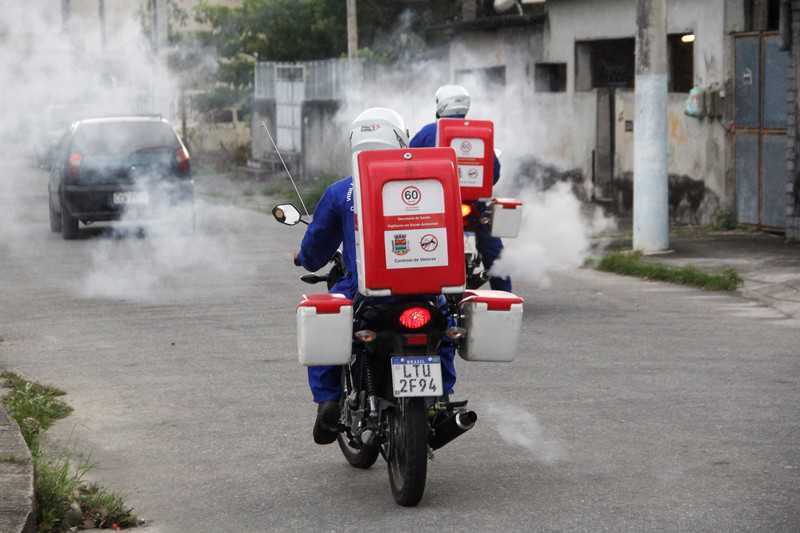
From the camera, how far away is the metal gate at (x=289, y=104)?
32094mm

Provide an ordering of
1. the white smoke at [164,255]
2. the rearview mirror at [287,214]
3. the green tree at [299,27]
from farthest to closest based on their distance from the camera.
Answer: the green tree at [299,27] < the white smoke at [164,255] < the rearview mirror at [287,214]

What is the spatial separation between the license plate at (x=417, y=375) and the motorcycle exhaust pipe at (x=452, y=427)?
10.4 inches

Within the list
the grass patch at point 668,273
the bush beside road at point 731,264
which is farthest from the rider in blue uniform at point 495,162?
the grass patch at point 668,273

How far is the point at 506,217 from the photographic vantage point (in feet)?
38.2

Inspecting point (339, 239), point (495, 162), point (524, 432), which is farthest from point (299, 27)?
point (339, 239)

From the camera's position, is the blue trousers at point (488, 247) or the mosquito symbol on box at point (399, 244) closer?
the mosquito symbol on box at point (399, 244)

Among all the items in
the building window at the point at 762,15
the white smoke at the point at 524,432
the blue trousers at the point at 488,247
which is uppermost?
the building window at the point at 762,15

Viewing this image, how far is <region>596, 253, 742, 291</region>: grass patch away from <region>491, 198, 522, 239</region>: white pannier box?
2.93 meters

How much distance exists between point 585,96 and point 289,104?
1149cm

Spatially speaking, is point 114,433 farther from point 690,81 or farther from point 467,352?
point 690,81

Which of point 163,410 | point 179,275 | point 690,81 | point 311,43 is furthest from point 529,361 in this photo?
point 311,43

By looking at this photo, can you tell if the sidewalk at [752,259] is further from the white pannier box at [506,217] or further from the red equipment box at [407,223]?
the red equipment box at [407,223]

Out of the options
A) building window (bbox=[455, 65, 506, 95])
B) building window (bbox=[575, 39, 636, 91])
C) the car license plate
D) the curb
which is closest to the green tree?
building window (bbox=[455, 65, 506, 95])

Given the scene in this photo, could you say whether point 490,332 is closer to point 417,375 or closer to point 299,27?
point 417,375
